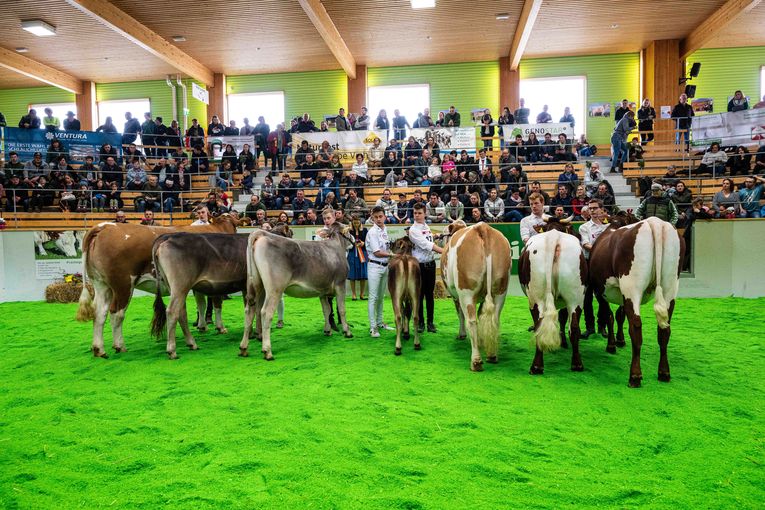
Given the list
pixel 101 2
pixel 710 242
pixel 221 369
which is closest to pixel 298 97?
pixel 101 2

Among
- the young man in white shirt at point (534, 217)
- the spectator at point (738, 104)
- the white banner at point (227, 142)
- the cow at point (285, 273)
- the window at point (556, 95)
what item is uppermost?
the window at point (556, 95)

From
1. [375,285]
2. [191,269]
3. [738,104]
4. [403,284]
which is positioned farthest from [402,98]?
[191,269]

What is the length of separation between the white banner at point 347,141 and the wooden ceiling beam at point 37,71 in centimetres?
1242

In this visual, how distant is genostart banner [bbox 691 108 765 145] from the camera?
1569cm

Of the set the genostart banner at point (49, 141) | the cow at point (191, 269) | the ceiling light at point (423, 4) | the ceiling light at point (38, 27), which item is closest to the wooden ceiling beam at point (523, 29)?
the ceiling light at point (423, 4)

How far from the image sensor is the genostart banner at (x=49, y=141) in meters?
17.0

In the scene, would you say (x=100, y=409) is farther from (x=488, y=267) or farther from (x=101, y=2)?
(x=101, y=2)

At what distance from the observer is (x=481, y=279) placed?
6051mm

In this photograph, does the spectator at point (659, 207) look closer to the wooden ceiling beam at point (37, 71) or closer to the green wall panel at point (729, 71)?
the green wall panel at point (729, 71)

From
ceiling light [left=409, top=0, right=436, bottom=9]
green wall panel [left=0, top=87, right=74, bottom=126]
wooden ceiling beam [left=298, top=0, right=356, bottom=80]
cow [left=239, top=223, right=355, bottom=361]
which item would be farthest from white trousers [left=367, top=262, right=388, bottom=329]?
green wall panel [left=0, top=87, right=74, bottom=126]

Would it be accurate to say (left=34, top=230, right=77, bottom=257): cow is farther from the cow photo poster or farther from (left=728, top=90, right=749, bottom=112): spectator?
(left=728, top=90, right=749, bottom=112): spectator

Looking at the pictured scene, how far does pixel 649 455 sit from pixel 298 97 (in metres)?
23.6

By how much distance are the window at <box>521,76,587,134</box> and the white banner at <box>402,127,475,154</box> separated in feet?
22.8

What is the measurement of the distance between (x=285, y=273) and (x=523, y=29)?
50.8 ft
